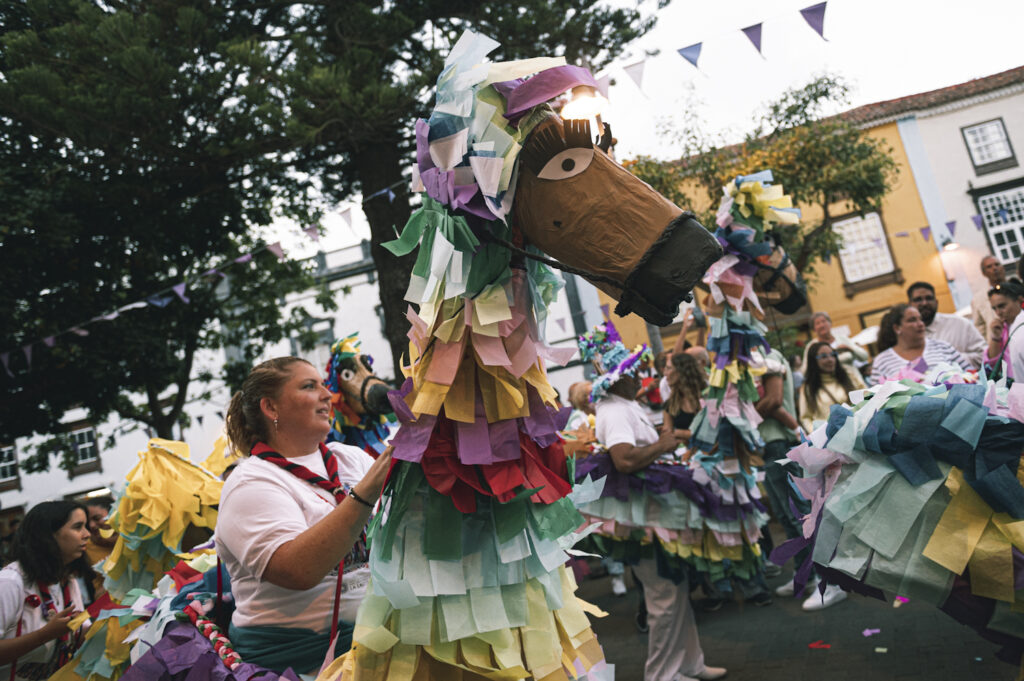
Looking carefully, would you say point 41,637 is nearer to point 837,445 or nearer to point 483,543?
point 483,543

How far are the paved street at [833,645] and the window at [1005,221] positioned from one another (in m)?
21.6

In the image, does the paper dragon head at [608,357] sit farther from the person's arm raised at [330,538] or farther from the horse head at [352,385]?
the person's arm raised at [330,538]

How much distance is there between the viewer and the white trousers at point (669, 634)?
411cm

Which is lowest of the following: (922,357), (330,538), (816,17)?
(922,357)

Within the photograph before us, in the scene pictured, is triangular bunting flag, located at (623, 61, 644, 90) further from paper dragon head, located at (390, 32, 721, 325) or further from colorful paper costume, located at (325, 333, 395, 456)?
paper dragon head, located at (390, 32, 721, 325)

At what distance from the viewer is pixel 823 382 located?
19.1ft

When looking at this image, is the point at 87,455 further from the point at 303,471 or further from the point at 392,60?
the point at 303,471

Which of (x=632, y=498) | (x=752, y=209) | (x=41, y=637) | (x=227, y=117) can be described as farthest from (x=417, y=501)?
(x=227, y=117)

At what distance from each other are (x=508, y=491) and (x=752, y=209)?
3.35 meters

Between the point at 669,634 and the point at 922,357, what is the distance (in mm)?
2459

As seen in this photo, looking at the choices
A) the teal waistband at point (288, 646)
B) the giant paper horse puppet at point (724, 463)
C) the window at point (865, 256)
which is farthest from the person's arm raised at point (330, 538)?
the window at point (865, 256)

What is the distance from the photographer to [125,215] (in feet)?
25.5

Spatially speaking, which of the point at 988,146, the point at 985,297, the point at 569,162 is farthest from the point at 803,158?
the point at 569,162

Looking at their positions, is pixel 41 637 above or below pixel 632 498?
above
